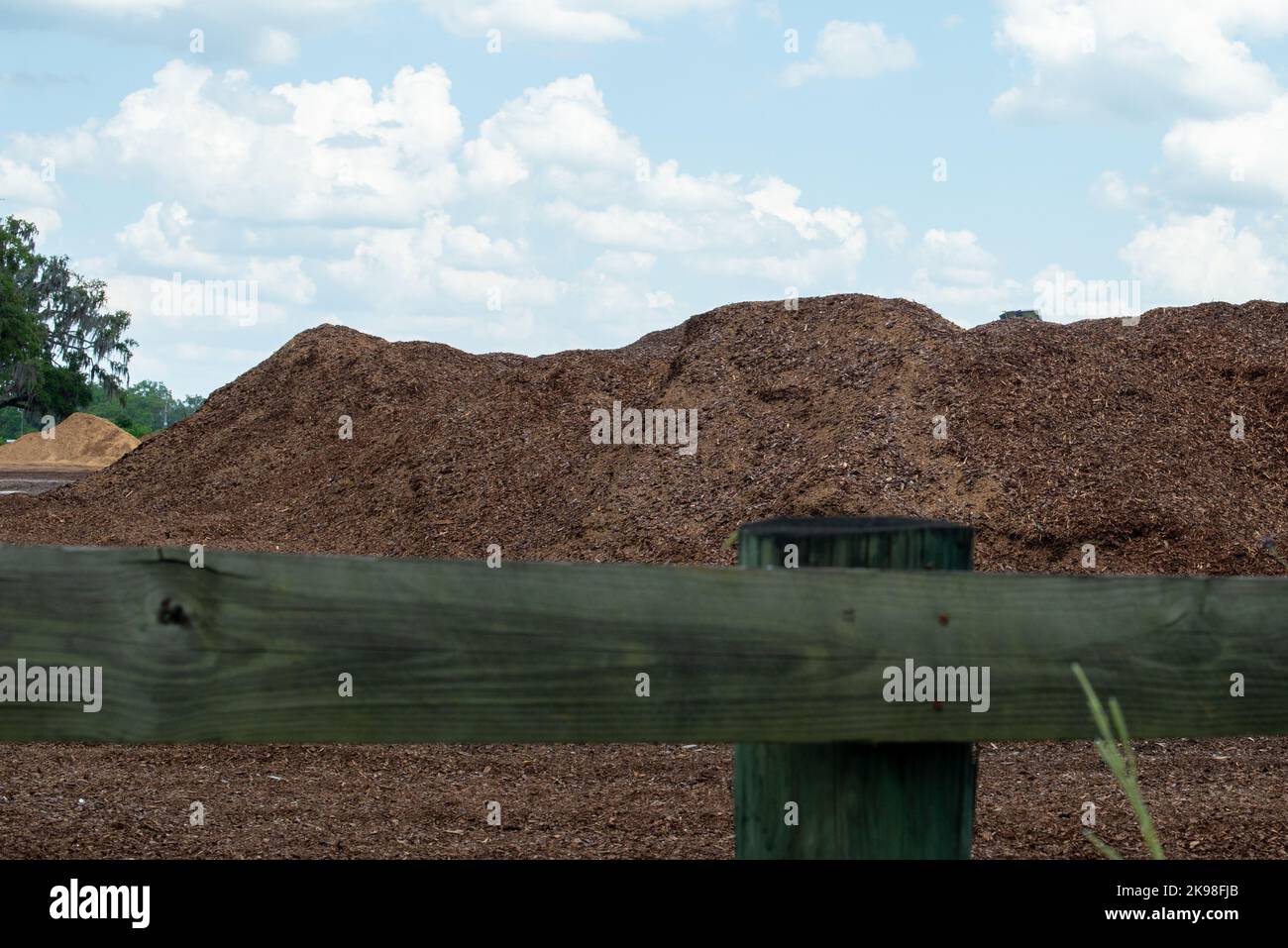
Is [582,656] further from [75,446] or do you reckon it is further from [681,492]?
[75,446]

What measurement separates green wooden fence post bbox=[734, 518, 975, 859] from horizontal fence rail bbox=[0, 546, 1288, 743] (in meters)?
0.07

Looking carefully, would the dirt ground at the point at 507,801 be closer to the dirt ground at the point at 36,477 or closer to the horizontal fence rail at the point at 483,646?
the horizontal fence rail at the point at 483,646

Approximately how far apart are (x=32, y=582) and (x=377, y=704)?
574 mm

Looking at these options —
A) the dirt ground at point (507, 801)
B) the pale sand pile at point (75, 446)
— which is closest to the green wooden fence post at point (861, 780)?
the dirt ground at point (507, 801)

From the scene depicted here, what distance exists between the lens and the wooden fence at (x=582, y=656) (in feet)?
6.39

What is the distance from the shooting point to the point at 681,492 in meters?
14.0

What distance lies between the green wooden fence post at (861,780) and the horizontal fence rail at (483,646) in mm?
69

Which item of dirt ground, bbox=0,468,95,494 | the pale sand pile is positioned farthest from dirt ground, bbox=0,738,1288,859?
the pale sand pile

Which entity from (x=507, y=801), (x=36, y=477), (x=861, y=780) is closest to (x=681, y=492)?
(x=507, y=801)

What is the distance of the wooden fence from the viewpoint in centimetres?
195

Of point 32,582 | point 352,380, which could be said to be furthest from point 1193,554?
point 352,380

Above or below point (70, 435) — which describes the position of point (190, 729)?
below
